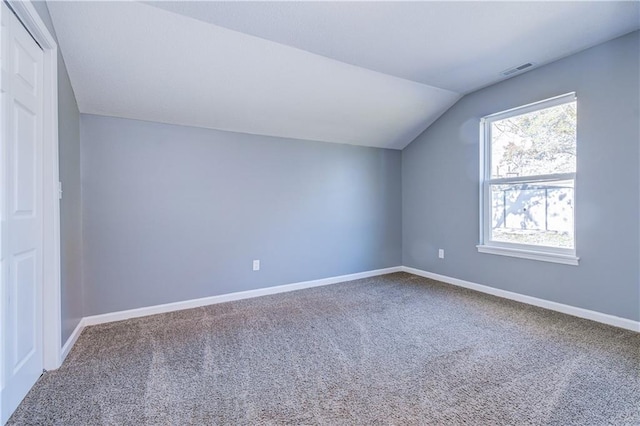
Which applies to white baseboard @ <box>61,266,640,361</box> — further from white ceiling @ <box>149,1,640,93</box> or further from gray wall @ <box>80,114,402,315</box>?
white ceiling @ <box>149,1,640,93</box>

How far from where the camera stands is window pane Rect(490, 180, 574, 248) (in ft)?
9.69

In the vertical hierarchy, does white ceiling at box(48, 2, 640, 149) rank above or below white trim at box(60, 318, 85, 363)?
above

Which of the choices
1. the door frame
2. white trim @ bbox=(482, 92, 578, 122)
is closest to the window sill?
white trim @ bbox=(482, 92, 578, 122)

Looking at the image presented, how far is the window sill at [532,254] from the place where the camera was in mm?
2882

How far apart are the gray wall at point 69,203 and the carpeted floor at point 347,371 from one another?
0.31 metres

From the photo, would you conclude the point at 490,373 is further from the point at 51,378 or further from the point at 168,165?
the point at 168,165

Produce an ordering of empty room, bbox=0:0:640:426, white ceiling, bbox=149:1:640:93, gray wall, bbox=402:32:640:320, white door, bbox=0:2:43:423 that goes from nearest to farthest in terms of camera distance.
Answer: white door, bbox=0:2:43:423, empty room, bbox=0:0:640:426, white ceiling, bbox=149:1:640:93, gray wall, bbox=402:32:640:320

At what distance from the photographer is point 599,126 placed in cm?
268

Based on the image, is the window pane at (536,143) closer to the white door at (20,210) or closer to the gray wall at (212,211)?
the gray wall at (212,211)

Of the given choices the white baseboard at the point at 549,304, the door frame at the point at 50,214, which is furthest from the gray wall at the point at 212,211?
the white baseboard at the point at 549,304

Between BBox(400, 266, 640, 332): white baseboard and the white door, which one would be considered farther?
BBox(400, 266, 640, 332): white baseboard

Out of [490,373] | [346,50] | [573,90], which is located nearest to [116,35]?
[346,50]

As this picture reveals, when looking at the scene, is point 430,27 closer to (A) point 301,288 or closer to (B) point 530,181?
(B) point 530,181

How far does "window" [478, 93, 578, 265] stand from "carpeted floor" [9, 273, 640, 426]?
73cm
